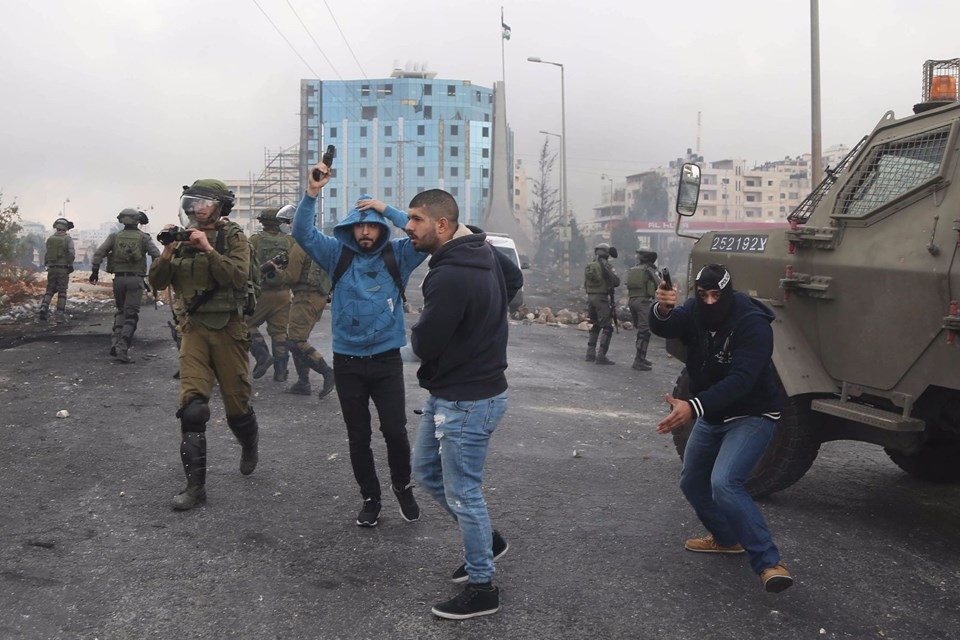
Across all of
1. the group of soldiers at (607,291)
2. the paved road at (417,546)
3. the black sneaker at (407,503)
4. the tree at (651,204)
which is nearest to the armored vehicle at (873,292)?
the paved road at (417,546)

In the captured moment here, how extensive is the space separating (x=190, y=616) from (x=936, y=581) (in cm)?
340

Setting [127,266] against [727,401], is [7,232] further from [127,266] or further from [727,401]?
[727,401]

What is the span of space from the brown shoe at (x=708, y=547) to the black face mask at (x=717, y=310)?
1181mm

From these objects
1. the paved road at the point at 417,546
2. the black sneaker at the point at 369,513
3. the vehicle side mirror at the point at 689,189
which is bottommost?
the paved road at the point at 417,546

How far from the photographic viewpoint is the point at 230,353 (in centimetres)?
529

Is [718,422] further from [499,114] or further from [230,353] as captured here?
[499,114]

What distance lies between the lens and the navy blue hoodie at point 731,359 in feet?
12.8

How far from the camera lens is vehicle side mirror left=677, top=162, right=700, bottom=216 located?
18.7 feet

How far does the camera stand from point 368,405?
4781mm

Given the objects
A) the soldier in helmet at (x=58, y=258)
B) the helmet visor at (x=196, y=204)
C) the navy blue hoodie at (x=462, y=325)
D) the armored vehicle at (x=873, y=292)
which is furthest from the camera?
the soldier in helmet at (x=58, y=258)

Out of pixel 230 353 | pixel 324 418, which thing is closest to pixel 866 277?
pixel 230 353

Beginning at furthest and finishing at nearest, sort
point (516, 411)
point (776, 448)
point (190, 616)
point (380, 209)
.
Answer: point (516, 411)
point (776, 448)
point (380, 209)
point (190, 616)

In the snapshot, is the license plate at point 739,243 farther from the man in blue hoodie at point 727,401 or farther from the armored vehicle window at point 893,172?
the man in blue hoodie at point 727,401

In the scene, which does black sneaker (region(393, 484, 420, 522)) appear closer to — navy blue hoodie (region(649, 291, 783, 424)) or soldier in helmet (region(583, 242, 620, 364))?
Result: navy blue hoodie (region(649, 291, 783, 424))
